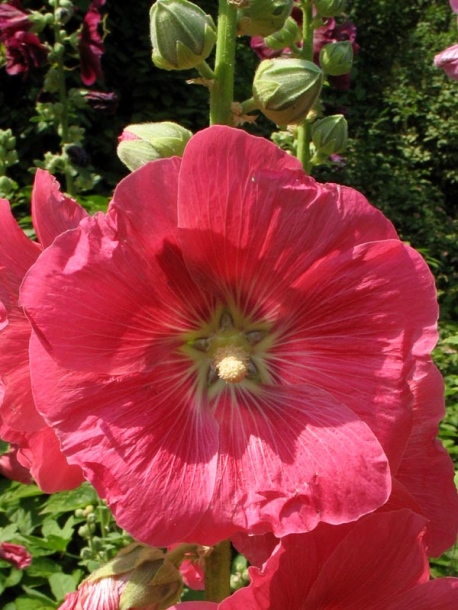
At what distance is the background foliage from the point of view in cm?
213

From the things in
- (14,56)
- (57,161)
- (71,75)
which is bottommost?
(71,75)

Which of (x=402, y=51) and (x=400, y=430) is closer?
(x=400, y=430)

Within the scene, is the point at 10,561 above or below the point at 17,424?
below

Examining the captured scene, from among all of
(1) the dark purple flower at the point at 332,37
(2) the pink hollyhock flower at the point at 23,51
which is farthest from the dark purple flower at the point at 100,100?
(1) the dark purple flower at the point at 332,37

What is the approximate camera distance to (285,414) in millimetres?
771

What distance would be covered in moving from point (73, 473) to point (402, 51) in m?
8.55

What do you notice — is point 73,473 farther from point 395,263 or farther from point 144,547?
point 395,263

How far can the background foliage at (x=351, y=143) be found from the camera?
6.98ft

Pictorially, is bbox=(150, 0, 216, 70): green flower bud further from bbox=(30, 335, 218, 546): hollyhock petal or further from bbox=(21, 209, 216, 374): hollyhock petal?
bbox=(30, 335, 218, 546): hollyhock petal

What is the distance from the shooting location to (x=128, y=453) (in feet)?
2.27

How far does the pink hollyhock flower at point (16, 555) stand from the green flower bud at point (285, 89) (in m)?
1.54

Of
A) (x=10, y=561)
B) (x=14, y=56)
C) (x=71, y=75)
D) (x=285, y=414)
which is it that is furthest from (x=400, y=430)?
(x=71, y=75)

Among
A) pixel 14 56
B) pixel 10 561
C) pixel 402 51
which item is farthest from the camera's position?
pixel 402 51

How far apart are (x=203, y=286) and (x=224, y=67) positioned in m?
0.25
